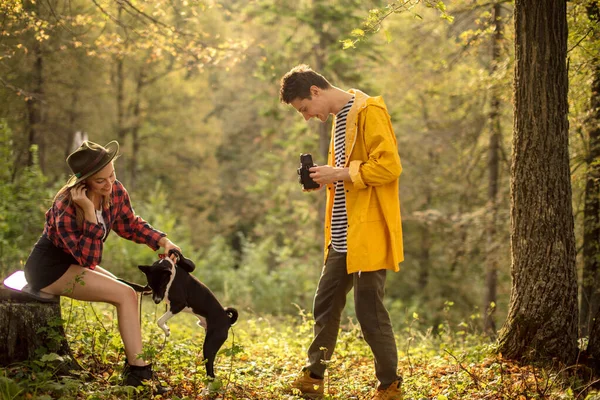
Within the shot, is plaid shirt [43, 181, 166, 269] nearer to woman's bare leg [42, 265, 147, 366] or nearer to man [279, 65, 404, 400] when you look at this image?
woman's bare leg [42, 265, 147, 366]

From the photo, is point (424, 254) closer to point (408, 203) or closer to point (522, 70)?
point (408, 203)

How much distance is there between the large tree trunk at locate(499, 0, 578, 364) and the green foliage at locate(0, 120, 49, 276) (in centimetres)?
855

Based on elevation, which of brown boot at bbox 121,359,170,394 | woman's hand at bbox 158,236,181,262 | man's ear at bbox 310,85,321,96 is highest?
man's ear at bbox 310,85,321,96

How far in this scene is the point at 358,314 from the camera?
161 inches

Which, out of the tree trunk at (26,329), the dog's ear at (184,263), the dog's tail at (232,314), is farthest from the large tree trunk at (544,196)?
the tree trunk at (26,329)

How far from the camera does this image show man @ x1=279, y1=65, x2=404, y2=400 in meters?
3.98

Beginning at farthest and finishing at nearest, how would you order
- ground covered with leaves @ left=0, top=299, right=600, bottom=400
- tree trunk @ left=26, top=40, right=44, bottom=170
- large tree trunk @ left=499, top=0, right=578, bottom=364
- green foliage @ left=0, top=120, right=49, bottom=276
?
tree trunk @ left=26, top=40, right=44, bottom=170 < green foliage @ left=0, top=120, right=49, bottom=276 < large tree trunk @ left=499, top=0, right=578, bottom=364 < ground covered with leaves @ left=0, top=299, right=600, bottom=400

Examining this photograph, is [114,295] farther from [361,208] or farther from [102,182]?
[361,208]

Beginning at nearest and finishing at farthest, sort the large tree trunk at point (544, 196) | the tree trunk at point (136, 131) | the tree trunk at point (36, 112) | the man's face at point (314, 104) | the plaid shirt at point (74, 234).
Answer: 1. the plaid shirt at point (74, 234)
2. the man's face at point (314, 104)
3. the large tree trunk at point (544, 196)
4. the tree trunk at point (36, 112)
5. the tree trunk at point (136, 131)

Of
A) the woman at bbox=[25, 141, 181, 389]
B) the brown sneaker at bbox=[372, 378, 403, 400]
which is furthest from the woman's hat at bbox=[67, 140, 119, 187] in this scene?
the brown sneaker at bbox=[372, 378, 403, 400]

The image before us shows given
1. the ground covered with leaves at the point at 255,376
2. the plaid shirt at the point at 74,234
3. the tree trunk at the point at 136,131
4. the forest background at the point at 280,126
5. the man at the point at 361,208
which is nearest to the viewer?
the ground covered with leaves at the point at 255,376

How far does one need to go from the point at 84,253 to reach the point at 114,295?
34 centimetres

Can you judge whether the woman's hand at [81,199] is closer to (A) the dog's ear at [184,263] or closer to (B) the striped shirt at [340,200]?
(A) the dog's ear at [184,263]

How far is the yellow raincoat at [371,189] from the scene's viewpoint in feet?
12.9
